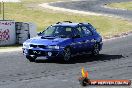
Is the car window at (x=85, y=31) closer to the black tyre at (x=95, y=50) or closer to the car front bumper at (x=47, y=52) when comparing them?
the black tyre at (x=95, y=50)

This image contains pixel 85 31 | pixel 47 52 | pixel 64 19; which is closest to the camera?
pixel 47 52

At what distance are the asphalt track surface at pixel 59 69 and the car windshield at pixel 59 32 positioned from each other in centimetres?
108

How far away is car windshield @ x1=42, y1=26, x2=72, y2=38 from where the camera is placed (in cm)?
2138

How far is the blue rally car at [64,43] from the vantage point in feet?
67.0

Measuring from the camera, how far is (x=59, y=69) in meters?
18.9

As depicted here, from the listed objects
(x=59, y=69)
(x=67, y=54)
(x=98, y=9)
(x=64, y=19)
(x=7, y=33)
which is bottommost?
(x=98, y=9)

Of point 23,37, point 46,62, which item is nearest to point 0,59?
point 46,62

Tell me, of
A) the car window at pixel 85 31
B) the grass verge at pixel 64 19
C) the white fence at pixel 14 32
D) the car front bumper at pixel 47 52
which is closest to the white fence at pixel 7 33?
the white fence at pixel 14 32

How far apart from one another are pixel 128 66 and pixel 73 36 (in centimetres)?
292

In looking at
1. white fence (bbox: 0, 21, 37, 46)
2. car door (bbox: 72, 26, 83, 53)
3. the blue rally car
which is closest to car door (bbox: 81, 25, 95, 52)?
the blue rally car

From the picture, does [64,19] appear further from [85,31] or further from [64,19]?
[85,31]

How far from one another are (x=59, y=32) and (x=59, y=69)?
9.95 ft

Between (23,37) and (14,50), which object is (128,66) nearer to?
(14,50)

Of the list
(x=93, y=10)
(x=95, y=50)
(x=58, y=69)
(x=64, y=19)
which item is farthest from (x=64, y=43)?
(x=93, y=10)
